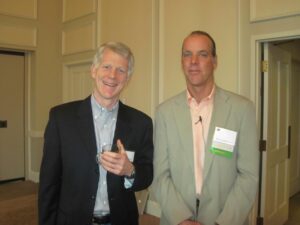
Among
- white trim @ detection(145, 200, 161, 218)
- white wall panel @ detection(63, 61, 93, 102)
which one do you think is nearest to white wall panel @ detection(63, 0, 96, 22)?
white wall panel @ detection(63, 61, 93, 102)

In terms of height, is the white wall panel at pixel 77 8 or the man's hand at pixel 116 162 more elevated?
the white wall panel at pixel 77 8

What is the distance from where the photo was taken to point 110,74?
149cm

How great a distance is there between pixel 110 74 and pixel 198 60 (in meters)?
0.48

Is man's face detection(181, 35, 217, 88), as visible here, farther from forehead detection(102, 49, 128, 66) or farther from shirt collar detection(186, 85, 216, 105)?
forehead detection(102, 49, 128, 66)

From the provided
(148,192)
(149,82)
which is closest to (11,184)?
(148,192)

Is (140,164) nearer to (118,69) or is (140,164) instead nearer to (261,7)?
(118,69)

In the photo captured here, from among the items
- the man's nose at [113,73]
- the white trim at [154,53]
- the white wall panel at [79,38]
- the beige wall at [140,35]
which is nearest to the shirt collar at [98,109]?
the man's nose at [113,73]

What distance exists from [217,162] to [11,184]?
4.66 meters

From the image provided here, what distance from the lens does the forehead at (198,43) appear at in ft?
5.46

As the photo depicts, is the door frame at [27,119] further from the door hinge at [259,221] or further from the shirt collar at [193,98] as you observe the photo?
the shirt collar at [193,98]

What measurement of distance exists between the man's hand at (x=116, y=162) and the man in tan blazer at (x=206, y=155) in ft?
1.28

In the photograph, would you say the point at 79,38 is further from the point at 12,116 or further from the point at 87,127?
the point at 87,127

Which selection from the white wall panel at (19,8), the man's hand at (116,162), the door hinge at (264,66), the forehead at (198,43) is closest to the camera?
the man's hand at (116,162)

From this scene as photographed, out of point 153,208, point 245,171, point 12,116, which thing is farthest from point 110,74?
point 12,116
